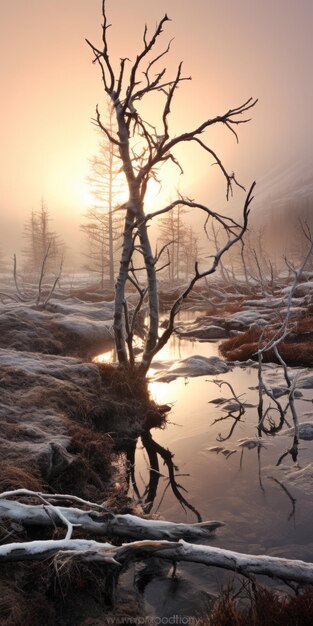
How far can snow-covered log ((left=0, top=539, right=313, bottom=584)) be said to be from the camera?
3.14 metres

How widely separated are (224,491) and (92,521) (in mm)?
2442

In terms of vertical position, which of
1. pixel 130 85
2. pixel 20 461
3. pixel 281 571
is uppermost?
pixel 130 85

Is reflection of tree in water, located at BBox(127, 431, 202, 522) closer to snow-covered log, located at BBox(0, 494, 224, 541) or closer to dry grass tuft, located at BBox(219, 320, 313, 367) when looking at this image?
snow-covered log, located at BBox(0, 494, 224, 541)

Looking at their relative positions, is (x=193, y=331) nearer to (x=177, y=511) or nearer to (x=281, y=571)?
(x=177, y=511)

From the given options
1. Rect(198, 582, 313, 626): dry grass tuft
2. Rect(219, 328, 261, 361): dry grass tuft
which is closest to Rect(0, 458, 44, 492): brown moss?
Rect(198, 582, 313, 626): dry grass tuft

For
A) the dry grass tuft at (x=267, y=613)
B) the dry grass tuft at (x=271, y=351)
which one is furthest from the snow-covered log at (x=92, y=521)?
the dry grass tuft at (x=271, y=351)

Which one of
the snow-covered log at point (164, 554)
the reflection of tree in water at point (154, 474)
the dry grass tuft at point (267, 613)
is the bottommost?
the reflection of tree in water at point (154, 474)

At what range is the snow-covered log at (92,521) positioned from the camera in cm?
363

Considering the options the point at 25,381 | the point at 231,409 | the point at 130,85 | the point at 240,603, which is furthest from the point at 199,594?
the point at 130,85

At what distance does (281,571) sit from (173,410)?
570cm

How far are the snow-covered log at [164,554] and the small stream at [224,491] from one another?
0.70 m

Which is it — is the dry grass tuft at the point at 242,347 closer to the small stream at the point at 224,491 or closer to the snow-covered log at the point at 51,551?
the small stream at the point at 224,491

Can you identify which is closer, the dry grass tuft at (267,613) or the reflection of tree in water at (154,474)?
the dry grass tuft at (267,613)

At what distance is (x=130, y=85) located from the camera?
777 centimetres
